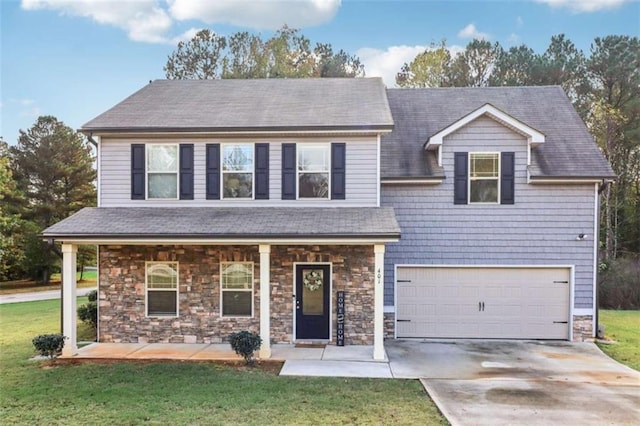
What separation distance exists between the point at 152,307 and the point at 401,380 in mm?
6415

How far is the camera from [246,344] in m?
9.02

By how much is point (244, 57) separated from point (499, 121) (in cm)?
2012

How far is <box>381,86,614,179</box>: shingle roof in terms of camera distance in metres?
11.6

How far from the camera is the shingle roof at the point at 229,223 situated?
941 centimetres

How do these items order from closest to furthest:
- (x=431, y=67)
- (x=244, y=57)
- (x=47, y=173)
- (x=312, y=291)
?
(x=312, y=291) < (x=431, y=67) < (x=244, y=57) < (x=47, y=173)

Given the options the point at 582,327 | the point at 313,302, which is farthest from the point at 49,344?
the point at 582,327

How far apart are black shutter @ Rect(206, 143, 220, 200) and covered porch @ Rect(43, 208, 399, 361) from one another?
0.46 meters

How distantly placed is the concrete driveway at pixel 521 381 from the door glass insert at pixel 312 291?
6.70 ft

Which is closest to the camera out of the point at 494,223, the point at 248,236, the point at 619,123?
the point at 248,236

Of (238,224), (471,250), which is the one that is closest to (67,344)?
(238,224)

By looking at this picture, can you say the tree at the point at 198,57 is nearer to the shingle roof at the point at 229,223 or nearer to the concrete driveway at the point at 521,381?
the shingle roof at the point at 229,223

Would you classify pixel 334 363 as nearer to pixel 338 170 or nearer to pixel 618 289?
pixel 338 170

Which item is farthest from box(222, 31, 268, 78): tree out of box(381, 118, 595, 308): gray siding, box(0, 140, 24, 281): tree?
box(381, 118, 595, 308): gray siding

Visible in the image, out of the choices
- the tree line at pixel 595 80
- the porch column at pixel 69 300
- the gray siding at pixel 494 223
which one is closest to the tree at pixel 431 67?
the tree line at pixel 595 80
